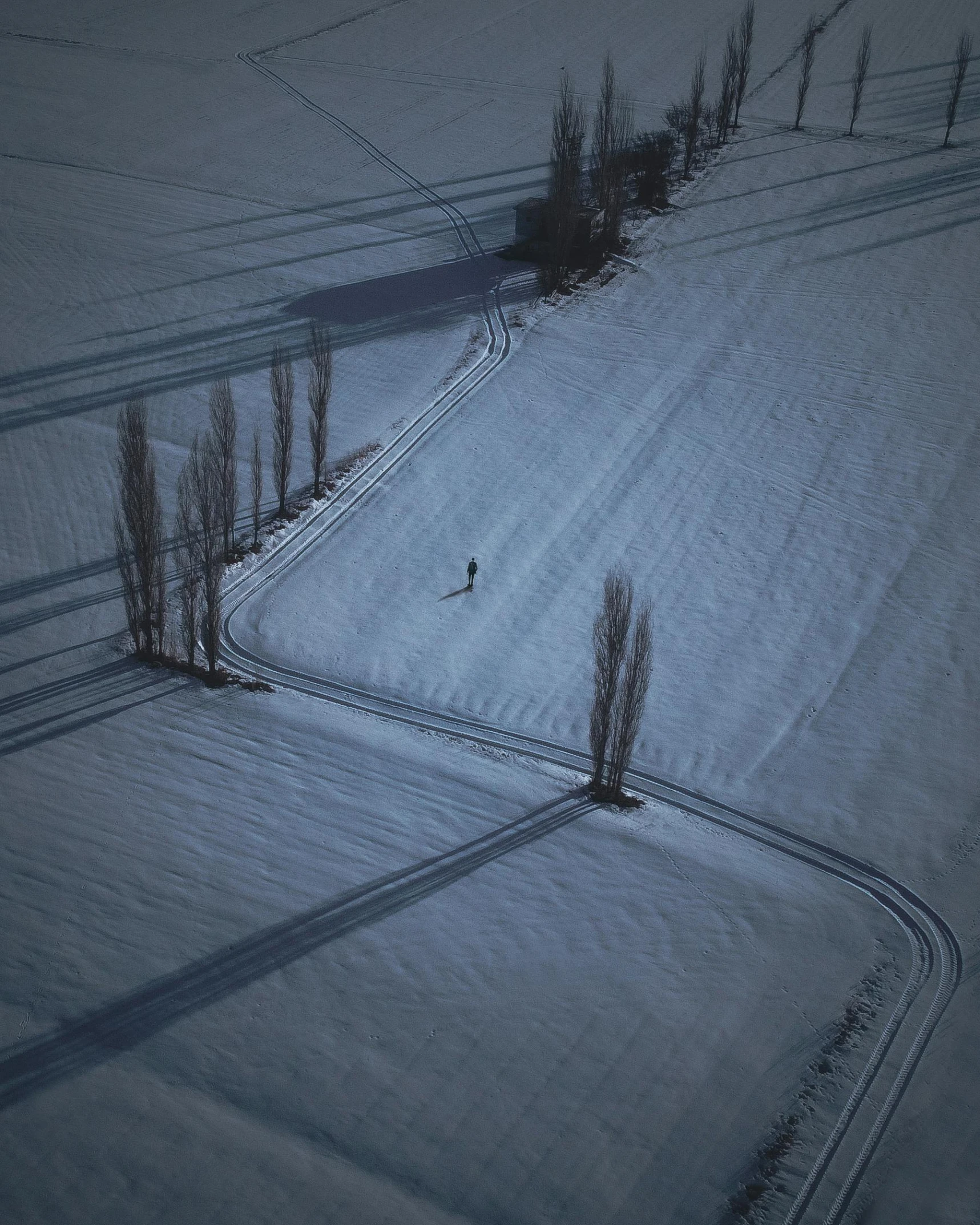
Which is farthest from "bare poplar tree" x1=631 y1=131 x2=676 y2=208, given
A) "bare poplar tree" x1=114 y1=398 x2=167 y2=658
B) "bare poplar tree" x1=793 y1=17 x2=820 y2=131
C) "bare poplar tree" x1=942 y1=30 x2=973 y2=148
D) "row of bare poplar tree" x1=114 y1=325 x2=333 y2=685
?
"bare poplar tree" x1=114 y1=398 x2=167 y2=658

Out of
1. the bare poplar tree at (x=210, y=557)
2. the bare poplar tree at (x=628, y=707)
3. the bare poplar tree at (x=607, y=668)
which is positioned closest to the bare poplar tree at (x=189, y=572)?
the bare poplar tree at (x=210, y=557)

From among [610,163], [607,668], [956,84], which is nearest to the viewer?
[607,668]

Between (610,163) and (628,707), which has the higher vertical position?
(610,163)

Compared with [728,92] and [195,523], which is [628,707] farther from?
[728,92]

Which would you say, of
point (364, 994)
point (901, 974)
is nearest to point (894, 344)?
point (901, 974)

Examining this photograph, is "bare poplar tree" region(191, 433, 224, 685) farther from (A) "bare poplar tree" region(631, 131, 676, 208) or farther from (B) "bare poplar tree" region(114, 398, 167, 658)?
(A) "bare poplar tree" region(631, 131, 676, 208)

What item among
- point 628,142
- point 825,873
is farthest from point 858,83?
point 825,873
